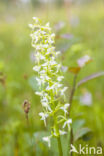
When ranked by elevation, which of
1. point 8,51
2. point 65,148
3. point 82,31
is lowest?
point 65,148

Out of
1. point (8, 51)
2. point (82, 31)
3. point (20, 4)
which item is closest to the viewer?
point (20, 4)

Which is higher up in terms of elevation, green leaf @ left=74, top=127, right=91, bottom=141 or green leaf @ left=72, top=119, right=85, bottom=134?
green leaf @ left=72, top=119, right=85, bottom=134

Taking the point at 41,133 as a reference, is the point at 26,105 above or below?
above

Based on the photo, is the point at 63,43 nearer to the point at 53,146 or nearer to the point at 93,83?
the point at 53,146

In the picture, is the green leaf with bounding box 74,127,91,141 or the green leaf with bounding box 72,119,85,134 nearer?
the green leaf with bounding box 74,127,91,141

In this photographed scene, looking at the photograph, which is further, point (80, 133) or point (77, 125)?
point (77, 125)

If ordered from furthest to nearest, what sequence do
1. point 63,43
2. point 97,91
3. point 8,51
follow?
point 8,51
point 97,91
point 63,43

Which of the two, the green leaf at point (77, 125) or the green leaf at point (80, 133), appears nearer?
the green leaf at point (80, 133)

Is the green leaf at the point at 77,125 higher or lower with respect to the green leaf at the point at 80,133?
higher

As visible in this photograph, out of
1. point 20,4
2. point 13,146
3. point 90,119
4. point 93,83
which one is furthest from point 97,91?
point 20,4

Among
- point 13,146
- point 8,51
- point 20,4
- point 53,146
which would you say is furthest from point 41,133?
point 8,51

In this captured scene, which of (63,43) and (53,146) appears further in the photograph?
(63,43)
